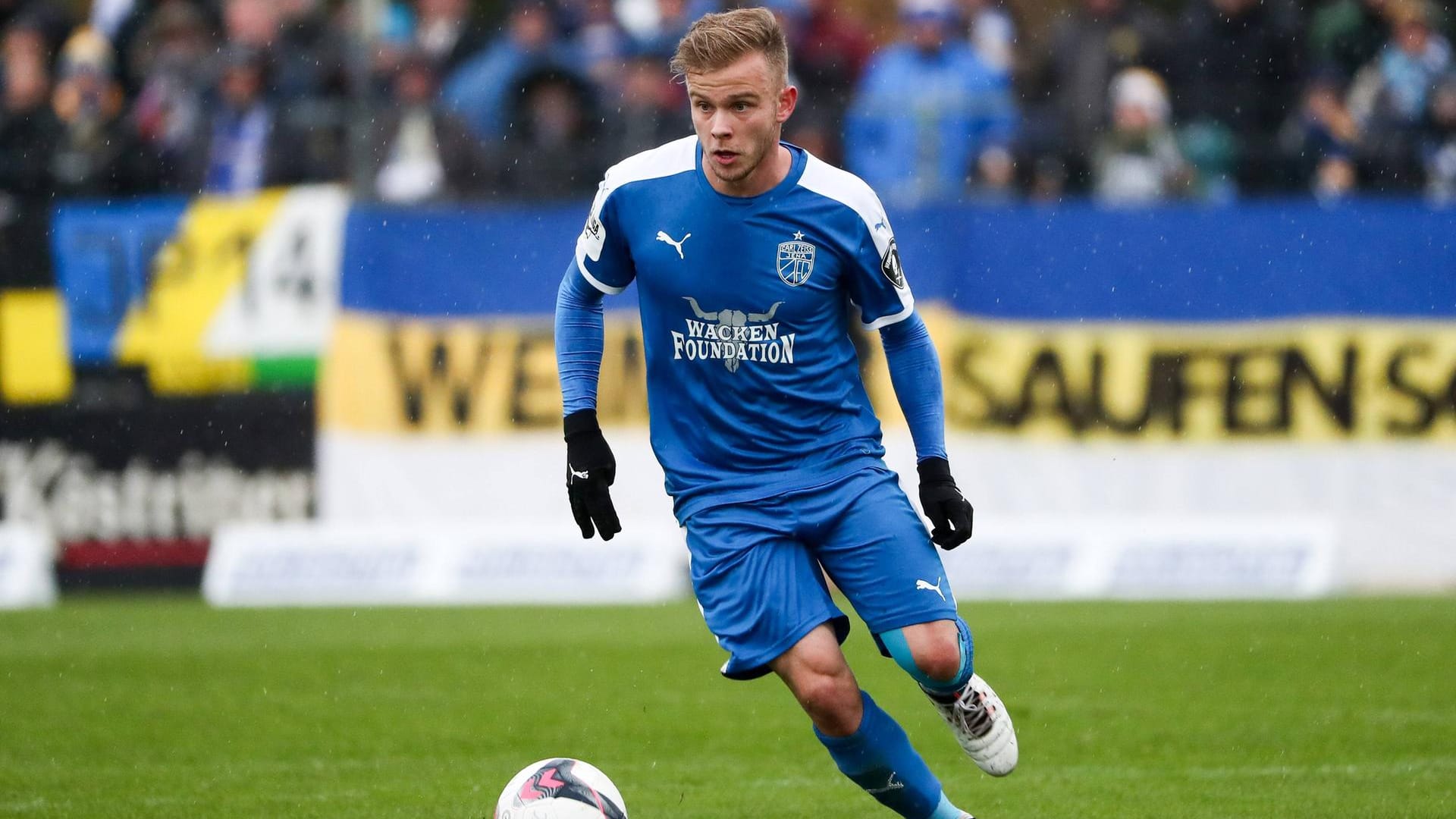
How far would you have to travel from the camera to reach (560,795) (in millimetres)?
5637

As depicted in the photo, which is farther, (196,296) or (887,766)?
(196,296)

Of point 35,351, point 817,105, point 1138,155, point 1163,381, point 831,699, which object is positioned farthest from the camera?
point 817,105

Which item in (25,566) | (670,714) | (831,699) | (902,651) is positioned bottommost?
(25,566)

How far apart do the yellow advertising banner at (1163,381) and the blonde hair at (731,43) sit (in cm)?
729

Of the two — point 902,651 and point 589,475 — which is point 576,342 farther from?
point 902,651

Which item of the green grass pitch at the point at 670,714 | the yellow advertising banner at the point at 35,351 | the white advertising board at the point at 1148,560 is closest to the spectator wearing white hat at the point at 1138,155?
the white advertising board at the point at 1148,560

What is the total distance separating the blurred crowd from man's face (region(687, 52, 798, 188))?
7847 millimetres

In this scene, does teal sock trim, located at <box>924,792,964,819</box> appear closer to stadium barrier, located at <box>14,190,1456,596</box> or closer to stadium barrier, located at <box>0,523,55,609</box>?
stadium barrier, located at <box>14,190,1456,596</box>

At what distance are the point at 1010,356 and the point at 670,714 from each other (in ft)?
16.6

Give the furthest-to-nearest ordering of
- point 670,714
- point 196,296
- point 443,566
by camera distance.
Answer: point 196,296
point 443,566
point 670,714

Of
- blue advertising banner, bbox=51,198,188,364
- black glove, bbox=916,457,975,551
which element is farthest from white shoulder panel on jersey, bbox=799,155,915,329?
blue advertising banner, bbox=51,198,188,364

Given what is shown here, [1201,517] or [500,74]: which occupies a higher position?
[500,74]

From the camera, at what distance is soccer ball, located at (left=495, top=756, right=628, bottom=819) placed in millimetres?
5605

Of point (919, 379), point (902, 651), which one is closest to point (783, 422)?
point (919, 379)
